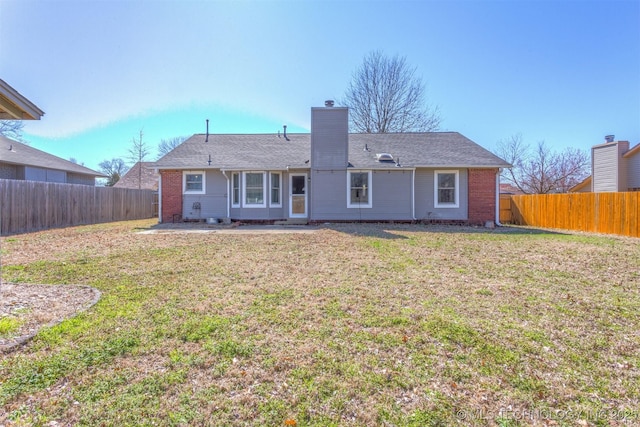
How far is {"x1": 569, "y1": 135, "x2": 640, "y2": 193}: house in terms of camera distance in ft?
56.2

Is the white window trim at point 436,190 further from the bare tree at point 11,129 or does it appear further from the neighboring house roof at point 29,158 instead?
the bare tree at point 11,129

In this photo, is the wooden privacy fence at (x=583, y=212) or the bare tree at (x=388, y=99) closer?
the wooden privacy fence at (x=583, y=212)

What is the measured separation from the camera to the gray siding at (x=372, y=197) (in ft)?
44.4

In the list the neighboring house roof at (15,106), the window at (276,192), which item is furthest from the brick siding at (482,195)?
the neighboring house roof at (15,106)

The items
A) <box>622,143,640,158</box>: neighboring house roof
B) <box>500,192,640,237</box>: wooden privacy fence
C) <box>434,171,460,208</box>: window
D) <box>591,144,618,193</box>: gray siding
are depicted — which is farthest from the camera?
<box>591,144,618,193</box>: gray siding

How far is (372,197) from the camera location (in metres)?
13.8

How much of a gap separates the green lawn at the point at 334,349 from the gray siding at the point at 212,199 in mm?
8435

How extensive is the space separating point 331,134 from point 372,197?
3.29 metres

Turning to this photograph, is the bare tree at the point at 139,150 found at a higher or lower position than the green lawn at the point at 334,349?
higher

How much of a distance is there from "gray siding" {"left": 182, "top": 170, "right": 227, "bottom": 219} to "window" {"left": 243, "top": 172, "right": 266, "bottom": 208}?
3.23ft

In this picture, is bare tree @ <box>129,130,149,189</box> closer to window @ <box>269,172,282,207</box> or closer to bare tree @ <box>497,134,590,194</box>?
window @ <box>269,172,282,207</box>

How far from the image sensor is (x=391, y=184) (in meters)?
13.8

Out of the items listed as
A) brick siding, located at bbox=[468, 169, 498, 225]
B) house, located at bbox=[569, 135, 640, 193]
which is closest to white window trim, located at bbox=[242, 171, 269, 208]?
brick siding, located at bbox=[468, 169, 498, 225]

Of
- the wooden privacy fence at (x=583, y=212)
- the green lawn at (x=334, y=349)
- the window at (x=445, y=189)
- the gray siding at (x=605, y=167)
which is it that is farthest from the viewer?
the gray siding at (x=605, y=167)
